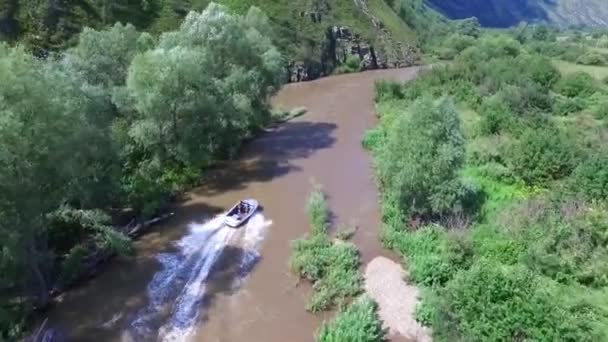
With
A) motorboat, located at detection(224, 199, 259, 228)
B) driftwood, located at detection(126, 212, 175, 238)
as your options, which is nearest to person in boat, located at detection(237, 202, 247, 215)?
motorboat, located at detection(224, 199, 259, 228)

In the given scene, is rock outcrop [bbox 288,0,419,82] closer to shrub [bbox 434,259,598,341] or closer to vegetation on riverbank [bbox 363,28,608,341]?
vegetation on riverbank [bbox 363,28,608,341]

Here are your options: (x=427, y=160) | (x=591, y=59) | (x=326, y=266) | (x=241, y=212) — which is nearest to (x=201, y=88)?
(x=241, y=212)

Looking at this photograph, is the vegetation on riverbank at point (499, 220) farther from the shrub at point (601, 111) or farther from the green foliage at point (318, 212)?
the shrub at point (601, 111)

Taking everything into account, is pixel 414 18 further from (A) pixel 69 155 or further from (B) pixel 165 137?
(A) pixel 69 155

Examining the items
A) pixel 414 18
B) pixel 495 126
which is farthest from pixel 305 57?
pixel 414 18

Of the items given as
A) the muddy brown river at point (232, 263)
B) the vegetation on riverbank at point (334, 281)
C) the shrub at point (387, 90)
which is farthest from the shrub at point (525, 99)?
the vegetation on riverbank at point (334, 281)

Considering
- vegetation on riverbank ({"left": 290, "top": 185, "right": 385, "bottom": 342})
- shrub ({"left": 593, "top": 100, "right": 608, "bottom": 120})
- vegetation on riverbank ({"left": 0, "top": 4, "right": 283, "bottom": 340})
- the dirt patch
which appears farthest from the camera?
shrub ({"left": 593, "top": 100, "right": 608, "bottom": 120})

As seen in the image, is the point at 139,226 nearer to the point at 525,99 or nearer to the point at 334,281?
the point at 334,281
